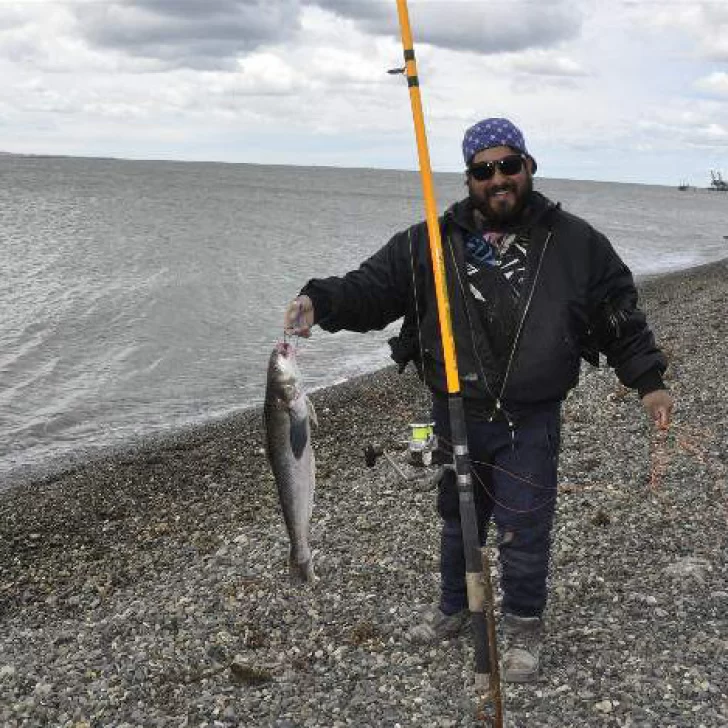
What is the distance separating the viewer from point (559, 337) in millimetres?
5230

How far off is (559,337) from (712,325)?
17.2 meters

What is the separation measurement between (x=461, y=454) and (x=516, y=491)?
487 mm

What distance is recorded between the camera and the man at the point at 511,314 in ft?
17.1

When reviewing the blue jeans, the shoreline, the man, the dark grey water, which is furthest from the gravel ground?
the dark grey water

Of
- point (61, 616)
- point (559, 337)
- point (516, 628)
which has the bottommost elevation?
point (61, 616)

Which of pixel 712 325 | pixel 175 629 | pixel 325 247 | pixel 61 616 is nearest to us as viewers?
pixel 175 629

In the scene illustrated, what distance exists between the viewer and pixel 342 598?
24.2 ft

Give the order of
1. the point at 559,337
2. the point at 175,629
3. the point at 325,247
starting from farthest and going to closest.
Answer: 1. the point at 325,247
2. the point at 175,629
3. the point at 559,337

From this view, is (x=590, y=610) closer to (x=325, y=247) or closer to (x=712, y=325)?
(x=712, y=325)

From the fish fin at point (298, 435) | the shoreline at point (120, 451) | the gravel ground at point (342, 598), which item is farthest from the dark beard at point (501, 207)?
the shoreline at point (120, 451)

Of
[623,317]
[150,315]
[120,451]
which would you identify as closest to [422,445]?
[623,317]

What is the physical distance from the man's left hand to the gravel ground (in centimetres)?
183

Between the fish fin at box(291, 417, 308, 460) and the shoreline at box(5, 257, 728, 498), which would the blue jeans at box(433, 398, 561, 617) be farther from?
the shoreline at box(5, 257, 728, 498)

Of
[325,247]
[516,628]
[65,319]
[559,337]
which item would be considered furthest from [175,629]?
[325,247]
